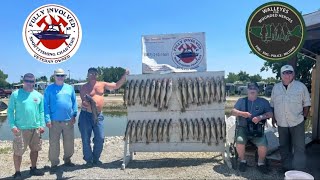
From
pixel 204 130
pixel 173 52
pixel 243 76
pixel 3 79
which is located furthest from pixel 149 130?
pixel 3 79

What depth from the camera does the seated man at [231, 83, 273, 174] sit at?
604 centimetres

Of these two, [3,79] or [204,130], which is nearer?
[204,130]

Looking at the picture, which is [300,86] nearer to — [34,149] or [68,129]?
[68,129]

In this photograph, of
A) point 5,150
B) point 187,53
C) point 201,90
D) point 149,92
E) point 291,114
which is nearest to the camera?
point 291,114

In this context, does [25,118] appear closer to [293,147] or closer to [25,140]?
[25,140]

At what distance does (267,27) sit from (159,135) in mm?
2978

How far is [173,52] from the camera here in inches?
284

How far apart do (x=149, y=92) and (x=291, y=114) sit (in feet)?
8.84

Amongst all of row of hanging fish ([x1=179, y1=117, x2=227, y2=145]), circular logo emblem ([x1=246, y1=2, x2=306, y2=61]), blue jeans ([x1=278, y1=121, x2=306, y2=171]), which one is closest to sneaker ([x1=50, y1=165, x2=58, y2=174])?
row of hanging fish ([x1=179, y1=117, x2=227, y2=145])

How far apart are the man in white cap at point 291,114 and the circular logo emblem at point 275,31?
465mm

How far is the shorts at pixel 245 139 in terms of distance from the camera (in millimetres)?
6074

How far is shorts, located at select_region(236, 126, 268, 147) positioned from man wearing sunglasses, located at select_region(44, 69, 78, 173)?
10.6 ft

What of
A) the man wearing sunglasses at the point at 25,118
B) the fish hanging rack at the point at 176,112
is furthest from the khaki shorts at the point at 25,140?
the fish hanging rack at the point at 176,112

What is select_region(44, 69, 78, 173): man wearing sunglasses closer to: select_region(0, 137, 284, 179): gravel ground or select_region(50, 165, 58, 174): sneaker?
select_region(50, 165, 58, 174): sneaker
